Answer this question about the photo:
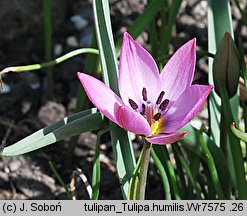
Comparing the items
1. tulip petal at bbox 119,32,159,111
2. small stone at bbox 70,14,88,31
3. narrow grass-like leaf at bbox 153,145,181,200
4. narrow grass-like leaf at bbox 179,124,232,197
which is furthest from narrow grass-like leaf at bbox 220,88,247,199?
small stone at bbox 70,14,88,31

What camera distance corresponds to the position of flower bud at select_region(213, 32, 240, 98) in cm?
125

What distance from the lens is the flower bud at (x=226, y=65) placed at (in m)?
1.25

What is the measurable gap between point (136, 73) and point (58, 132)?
0.18m

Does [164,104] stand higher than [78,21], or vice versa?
[78,21]

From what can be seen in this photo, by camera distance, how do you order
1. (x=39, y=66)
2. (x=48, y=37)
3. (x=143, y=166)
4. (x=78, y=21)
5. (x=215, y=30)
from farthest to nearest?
(x=78, y=21) → (x=48, y=37) → (x=215, y=30) → (x=39, y=66) → (x=143, y=166)

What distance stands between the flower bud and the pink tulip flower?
189 millimetres

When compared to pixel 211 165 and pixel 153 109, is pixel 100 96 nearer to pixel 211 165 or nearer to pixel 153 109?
pixel 153 109

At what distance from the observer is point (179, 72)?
43.3 inches

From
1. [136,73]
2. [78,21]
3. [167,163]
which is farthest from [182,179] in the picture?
[78,21]

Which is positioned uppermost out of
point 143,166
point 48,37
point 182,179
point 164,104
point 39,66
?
point 48,37

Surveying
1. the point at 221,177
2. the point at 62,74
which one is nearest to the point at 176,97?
the point at 221,177

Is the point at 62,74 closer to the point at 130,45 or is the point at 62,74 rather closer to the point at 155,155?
the point at 155,155

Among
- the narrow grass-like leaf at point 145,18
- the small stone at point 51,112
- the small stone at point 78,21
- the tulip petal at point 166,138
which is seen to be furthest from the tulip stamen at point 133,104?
the small stone at point 78,21

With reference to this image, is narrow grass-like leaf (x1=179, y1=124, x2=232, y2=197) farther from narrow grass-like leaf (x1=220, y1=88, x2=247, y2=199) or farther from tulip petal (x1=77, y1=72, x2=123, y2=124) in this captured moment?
tulip petal (x1=77, y1=72, x2=123, y2=124)
